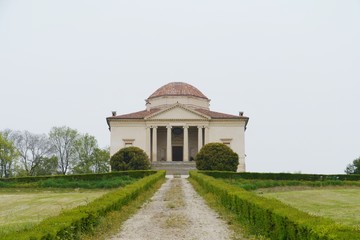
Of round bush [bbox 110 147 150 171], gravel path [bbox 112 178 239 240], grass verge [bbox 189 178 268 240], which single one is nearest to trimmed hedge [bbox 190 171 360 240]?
grass verge [bbox 189 178 268 240]

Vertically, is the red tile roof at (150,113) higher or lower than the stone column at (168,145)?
higher

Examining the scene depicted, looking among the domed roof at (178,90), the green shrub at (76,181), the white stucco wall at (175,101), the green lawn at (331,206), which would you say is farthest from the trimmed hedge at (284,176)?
the domed roof at (178,90)

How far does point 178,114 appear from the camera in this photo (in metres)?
61.9

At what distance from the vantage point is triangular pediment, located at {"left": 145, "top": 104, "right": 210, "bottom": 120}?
203 feet

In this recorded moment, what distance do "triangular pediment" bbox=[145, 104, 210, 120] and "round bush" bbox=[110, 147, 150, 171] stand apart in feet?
40.9

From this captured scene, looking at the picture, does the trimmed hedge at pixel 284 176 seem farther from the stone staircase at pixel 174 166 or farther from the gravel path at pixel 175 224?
the gravel path at pixel 175 224

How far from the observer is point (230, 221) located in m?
15.0

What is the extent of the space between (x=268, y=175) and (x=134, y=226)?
27.3 meters

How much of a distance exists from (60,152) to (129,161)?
4066 cm

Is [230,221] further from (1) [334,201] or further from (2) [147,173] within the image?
(2) [147,173]

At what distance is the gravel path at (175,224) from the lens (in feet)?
41.3

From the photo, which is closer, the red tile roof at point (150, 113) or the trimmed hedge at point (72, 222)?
the trimmed hedge at point (72, 222)

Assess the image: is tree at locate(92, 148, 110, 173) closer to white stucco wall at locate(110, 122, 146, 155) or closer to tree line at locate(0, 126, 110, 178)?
tree line at locate(0, 126, 110, 178)

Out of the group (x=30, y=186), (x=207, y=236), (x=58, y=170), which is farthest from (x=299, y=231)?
(x=58, y=170)
